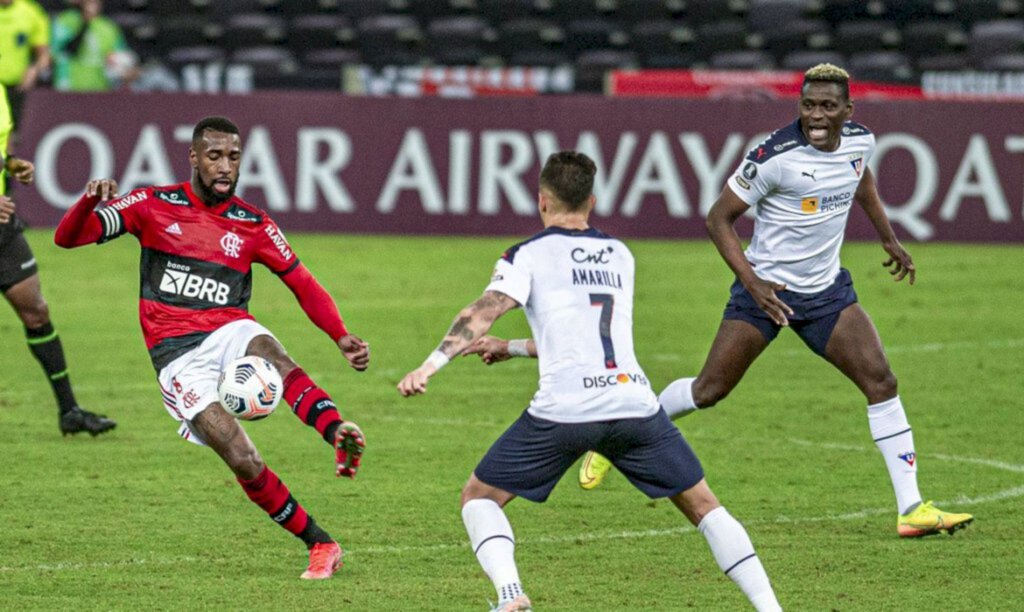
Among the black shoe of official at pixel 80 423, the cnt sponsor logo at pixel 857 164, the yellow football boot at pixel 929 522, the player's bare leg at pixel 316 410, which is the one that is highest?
the cnt sponsor logo at pixel 857 164

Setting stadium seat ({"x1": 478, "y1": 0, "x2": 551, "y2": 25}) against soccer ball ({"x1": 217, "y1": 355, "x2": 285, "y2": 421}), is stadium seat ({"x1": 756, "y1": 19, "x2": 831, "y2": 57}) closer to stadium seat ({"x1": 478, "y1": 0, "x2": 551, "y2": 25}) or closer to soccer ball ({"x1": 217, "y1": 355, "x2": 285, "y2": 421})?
stadium seat ({"x1": 478, "y1": 0, "x2": 551, "y2": 25})

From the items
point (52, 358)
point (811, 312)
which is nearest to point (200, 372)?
point (811, 312)

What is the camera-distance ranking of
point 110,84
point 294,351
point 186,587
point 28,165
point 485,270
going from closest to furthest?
1. point 186,587
2. point 28,165
3. point 294,351
4. point 485,270
5. point 110,84

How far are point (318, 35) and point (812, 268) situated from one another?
17.6 metres

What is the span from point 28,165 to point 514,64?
51.6 feet

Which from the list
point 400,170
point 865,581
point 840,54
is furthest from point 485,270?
point 865,581

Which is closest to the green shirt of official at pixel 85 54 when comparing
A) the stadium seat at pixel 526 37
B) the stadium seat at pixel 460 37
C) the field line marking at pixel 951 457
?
the stadium seat at pixel 460 37

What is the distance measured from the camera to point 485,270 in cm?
1895

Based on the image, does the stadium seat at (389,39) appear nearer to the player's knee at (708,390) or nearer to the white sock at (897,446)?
the player's knee at (708,390)

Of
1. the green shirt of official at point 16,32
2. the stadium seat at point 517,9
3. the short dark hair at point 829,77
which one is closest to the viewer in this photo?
the short dark hair at point 829,77

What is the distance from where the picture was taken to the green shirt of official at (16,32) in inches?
827

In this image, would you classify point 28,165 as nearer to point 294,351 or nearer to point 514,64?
point 294,351

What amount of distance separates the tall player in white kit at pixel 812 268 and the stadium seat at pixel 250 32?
17.6 m

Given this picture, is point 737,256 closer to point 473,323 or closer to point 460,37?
point 473,323
